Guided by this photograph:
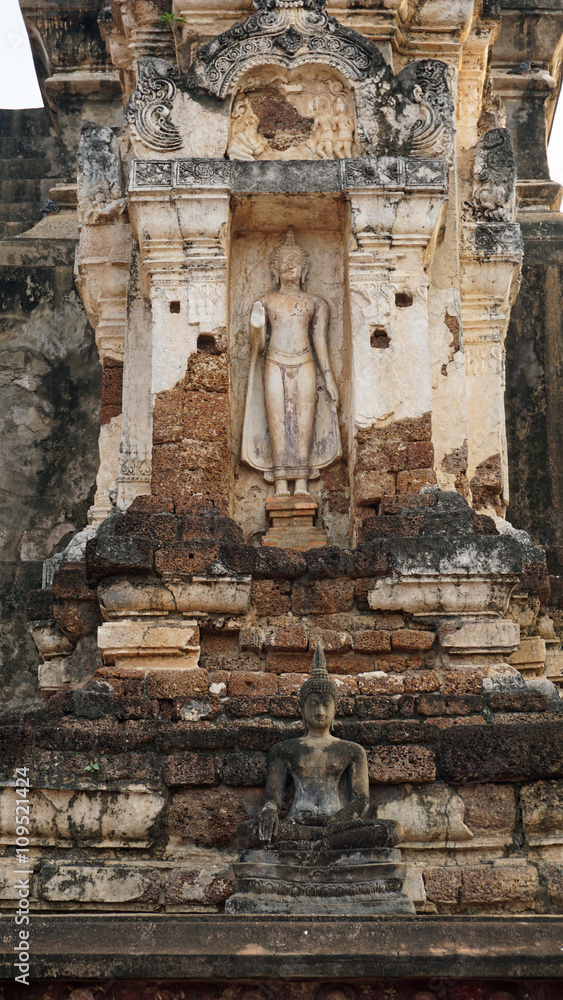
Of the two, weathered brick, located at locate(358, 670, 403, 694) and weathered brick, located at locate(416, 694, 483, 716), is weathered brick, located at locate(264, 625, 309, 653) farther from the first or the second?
weathered brick, located at locate(416, 694, 483, 716)

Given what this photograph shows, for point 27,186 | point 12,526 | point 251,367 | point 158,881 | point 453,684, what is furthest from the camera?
point 27,186

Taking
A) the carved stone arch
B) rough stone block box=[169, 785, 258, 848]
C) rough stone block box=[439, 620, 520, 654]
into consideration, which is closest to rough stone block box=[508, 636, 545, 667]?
rough stone block box=[439, 620, 520, 654]

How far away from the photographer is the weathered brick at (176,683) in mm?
8562

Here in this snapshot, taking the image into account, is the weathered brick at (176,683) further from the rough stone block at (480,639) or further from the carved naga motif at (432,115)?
the carved naga motif at (432,115)

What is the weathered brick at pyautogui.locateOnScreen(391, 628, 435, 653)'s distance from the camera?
8.93 meters

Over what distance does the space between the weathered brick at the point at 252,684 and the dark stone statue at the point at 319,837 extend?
2.49 feet

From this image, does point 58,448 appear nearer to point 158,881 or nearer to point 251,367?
point 251,367

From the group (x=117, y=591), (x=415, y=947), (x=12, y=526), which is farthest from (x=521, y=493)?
(x=415, y=947)

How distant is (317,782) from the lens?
7.70 metres

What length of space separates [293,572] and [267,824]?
230 cm

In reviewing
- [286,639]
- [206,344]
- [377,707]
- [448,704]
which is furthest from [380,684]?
[206,344]

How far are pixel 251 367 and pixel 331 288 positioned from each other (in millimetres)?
967

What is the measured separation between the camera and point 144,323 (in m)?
10.9

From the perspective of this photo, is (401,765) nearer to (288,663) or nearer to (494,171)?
(288,663)
